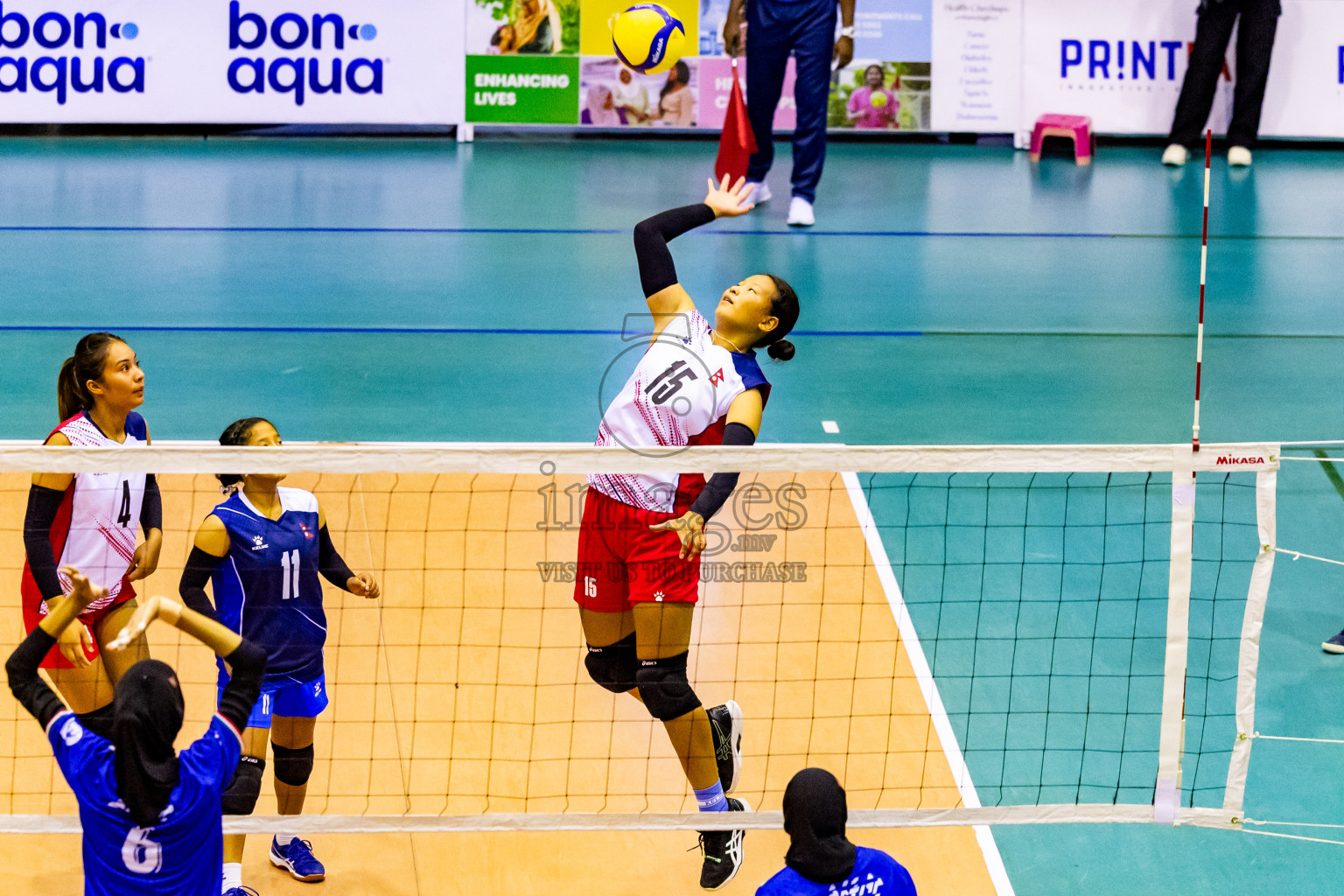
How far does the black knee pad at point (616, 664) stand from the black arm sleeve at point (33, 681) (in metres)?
1.95

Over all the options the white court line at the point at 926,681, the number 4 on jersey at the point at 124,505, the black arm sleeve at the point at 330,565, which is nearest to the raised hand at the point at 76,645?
the number 4 on jersey at the point at 124,505

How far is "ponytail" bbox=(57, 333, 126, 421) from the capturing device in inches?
185

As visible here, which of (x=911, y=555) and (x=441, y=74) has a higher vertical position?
(x=441, y=74)

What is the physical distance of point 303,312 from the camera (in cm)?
1023

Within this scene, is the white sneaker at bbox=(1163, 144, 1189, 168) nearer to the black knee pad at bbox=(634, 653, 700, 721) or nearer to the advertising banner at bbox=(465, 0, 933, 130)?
A: the advertising banner at bbox=(465, 0, 933, 130)

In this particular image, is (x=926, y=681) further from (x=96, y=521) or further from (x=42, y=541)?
(x=42, y=541)

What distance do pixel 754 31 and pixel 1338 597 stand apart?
705 centimetres

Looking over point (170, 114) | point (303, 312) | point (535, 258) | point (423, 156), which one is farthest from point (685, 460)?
point (170, 114)

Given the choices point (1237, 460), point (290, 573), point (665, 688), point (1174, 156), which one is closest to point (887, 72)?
point (1174, 156)

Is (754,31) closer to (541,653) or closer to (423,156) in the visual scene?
(423,156)

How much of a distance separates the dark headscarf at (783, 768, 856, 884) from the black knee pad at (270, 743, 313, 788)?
73.8 inches

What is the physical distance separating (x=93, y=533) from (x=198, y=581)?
56 cm

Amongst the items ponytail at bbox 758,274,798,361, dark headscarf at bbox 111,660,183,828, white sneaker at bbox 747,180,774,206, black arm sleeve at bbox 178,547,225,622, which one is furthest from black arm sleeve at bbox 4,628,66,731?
white sneaker at bbox 747,180,774,206

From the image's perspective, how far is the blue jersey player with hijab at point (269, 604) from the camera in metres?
4.50
